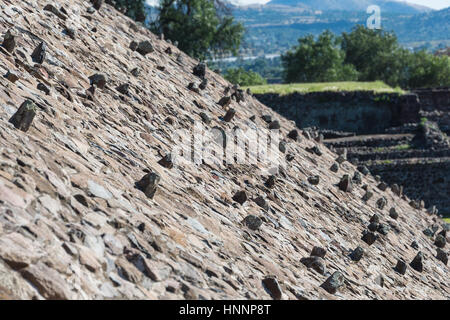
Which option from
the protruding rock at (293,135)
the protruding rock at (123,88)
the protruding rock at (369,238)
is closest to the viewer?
the protruding rock at (123,88)

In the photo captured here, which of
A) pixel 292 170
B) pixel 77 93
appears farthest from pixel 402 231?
pixel 77 93

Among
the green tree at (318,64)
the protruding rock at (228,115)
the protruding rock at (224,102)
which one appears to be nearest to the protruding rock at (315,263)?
the protruding rock at (228,115)

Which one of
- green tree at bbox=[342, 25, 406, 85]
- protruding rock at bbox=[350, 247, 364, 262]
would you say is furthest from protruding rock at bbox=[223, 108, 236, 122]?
green tree at bbox=[342, 25, 406, 85]

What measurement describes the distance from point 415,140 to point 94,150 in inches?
939

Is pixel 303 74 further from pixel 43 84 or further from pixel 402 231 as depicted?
pixel 43 84

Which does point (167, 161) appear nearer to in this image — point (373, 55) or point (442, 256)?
point (442, 256)

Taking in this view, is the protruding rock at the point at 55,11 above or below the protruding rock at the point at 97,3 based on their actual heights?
below

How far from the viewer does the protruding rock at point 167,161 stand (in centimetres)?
577

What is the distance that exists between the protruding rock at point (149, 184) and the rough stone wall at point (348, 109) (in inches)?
923

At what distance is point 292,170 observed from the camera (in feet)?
27.7

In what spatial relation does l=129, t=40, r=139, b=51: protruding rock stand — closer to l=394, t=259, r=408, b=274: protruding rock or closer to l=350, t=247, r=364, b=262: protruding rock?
Result: l=350, t=247, r=364, b=262: protruding rock

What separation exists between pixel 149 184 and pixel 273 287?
52.4 inches

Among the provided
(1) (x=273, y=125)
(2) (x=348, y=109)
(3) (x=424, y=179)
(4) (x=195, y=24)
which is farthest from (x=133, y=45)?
(4) (x=195, y=24)

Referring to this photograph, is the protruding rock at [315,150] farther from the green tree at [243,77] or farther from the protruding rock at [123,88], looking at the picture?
the green tree at [243,77]
